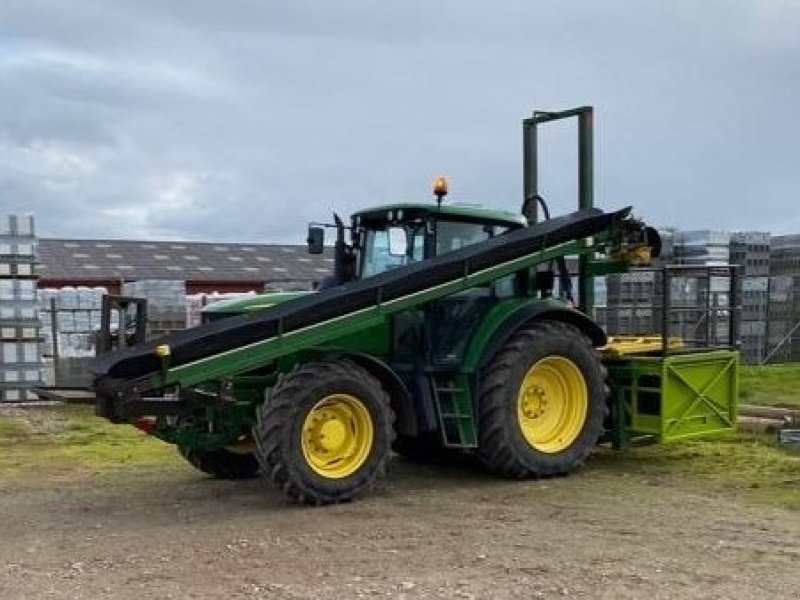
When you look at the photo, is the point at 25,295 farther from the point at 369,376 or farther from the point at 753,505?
the point at 753,505

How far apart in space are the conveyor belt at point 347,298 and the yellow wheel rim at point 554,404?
1133mm

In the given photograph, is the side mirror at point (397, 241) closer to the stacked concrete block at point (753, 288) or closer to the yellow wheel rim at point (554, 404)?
the yellow wheel rim at point (554, 404)

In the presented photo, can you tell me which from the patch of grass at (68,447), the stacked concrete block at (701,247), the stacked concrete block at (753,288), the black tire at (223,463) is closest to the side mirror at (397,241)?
the black tire at (223,463)

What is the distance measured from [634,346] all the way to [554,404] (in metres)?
1.40

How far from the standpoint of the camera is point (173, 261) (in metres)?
45.2

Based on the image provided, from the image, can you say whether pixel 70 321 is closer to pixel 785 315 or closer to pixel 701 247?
pixel 701 247

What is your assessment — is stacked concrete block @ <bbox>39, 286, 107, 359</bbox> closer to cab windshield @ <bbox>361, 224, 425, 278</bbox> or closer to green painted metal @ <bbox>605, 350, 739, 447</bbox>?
cab windshield @ <bbox>361, 224, 425, 278</bbox>

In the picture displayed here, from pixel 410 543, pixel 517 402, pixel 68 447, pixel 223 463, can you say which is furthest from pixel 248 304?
pixel 68 447

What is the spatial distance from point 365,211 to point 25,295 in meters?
10.3

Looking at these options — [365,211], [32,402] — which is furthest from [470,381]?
[32,402]

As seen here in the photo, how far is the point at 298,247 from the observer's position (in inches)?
2073

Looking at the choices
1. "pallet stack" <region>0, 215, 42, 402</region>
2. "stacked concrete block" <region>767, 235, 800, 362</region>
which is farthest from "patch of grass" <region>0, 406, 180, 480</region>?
"stacked concrete block" <region>767, 235, 800, 362</region>

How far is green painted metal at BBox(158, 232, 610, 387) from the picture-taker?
26.9 ft

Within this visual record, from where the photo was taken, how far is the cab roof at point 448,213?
388 inches
